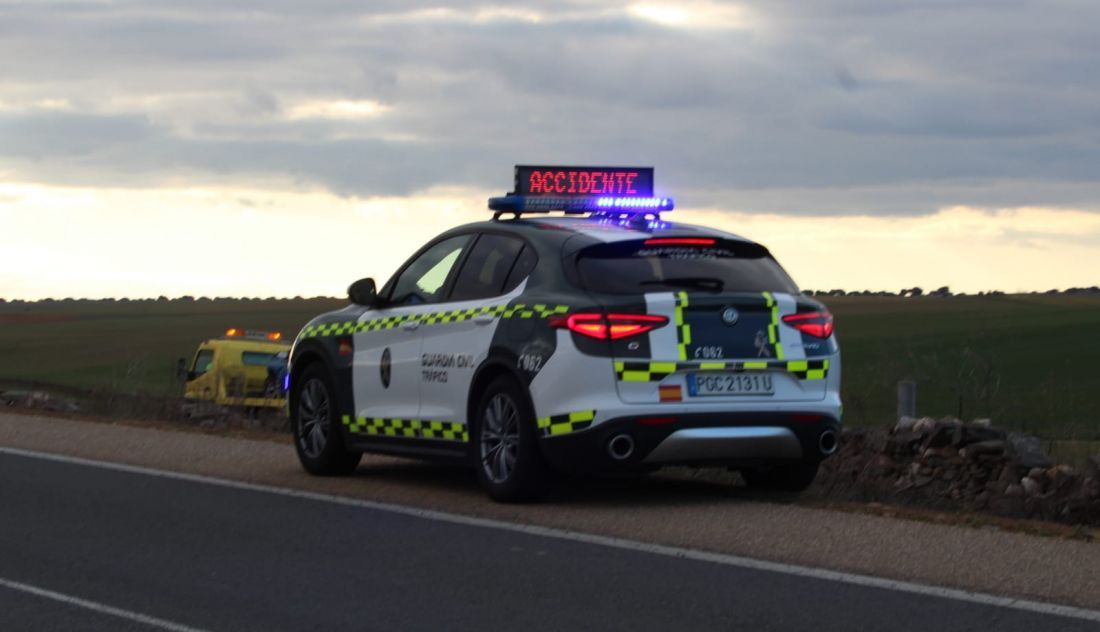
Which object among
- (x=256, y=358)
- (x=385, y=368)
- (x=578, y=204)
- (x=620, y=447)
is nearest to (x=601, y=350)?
(x=620, y=447)

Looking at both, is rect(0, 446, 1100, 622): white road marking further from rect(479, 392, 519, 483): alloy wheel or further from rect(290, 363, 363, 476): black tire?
rect(290, 363, 363, 476): black tire

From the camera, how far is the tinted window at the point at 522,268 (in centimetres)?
1230

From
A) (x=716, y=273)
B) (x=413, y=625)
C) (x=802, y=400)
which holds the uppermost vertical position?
(x=716, y=273)

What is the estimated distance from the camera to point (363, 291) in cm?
1374

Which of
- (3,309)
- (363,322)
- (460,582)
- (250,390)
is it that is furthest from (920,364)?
(3,309)

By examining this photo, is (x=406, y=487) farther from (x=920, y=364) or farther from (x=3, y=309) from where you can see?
(x=3, y=309)

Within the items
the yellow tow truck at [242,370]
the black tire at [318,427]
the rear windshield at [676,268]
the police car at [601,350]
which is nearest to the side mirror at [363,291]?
the police car at [601,350]

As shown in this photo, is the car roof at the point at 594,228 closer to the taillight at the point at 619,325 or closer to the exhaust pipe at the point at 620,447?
the taillight at the point at 619,325

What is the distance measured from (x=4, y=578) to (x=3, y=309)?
135 meters

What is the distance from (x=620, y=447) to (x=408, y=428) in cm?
224

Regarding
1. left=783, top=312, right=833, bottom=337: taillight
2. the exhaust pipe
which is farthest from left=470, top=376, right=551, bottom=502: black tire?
left=783, top=312, right=833, bottom=337: taillight

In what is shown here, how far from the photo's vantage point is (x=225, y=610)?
8750mm

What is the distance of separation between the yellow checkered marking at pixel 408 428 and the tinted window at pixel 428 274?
0.82 metres

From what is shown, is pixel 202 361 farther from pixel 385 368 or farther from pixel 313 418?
pixel 385 368
